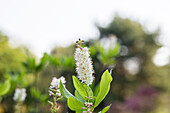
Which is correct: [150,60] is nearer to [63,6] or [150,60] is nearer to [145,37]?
[145,37]

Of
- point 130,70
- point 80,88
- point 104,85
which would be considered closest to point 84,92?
point 80,88

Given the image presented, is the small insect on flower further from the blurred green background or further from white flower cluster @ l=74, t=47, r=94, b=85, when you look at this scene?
the blurred green background

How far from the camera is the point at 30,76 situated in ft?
30.0

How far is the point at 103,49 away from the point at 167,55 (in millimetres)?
9956

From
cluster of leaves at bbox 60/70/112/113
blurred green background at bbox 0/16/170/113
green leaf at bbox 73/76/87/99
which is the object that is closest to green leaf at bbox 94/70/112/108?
cluster of leaves at bbox 60/70/112/113

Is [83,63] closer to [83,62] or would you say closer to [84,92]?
[83,62]

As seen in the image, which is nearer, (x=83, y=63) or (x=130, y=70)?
(x=83, y=63)

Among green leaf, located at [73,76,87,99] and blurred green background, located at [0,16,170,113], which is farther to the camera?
blurred green background, located at [0,16,170,113]

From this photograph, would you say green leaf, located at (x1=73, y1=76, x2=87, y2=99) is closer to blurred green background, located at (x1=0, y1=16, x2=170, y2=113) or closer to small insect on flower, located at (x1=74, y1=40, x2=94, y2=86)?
small insect on flower, located at (x1=74, y1=40, x2=94, y2=86)

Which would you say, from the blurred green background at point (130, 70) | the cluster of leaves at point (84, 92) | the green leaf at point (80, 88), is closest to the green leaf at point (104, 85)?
the cluster of leaves at point (84, 92)

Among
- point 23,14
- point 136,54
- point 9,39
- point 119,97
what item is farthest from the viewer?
point 136,54

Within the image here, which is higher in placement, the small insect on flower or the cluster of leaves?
the small insect on flower

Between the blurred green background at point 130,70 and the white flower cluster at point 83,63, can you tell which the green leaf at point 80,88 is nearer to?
the white flower cluster at point 83,63

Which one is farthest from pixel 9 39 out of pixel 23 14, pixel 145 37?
pixel 145 37
